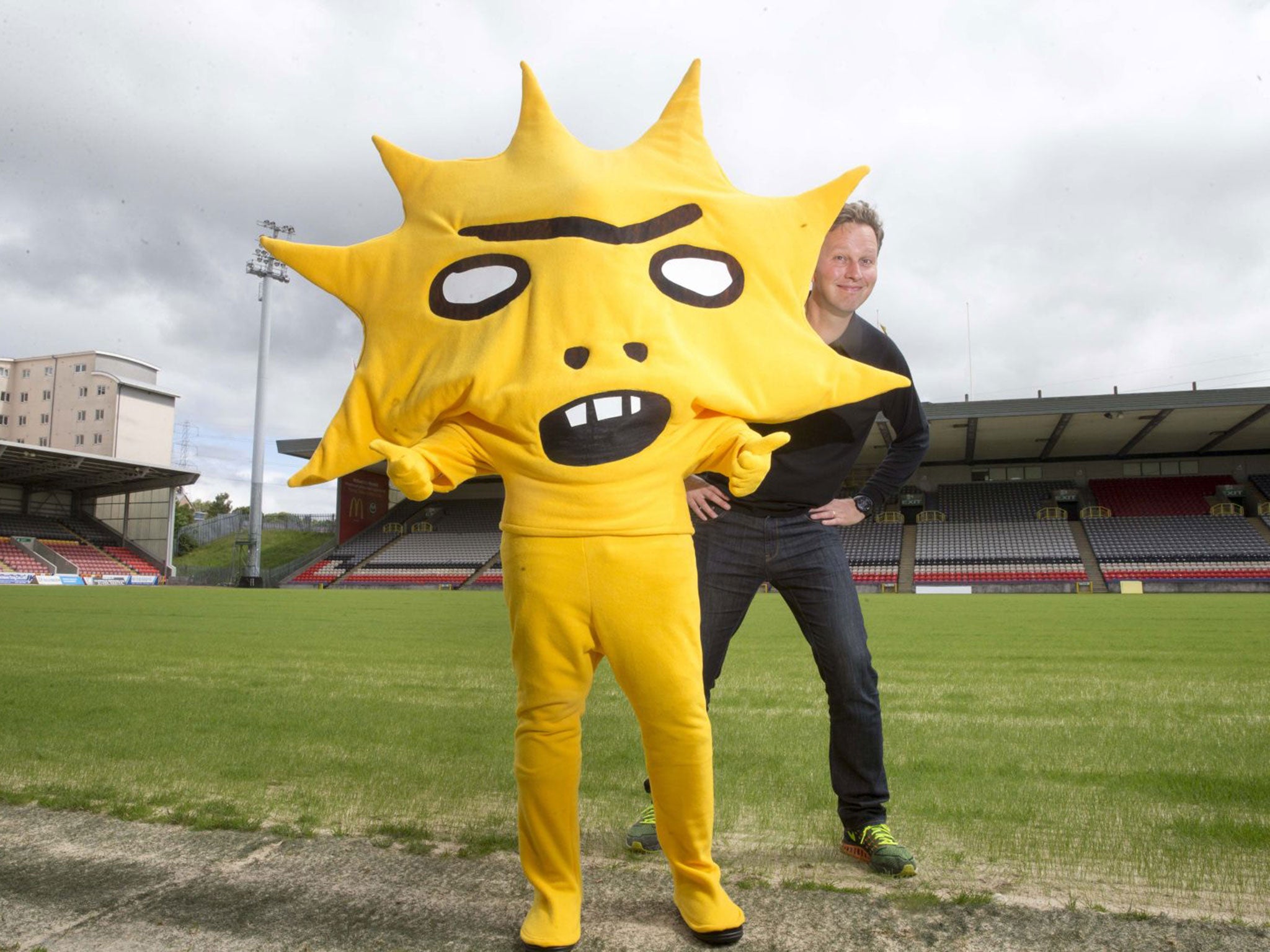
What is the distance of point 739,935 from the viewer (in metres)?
2.13

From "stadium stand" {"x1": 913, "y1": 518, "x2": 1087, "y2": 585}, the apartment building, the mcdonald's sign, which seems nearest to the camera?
"stadium stand" {"x1": 913, "y1": 518, "x2": 1087, "y2": 585}

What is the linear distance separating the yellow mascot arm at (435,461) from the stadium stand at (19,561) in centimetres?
3898

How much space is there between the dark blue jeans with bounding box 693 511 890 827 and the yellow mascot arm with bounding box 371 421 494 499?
0.92m

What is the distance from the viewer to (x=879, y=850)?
2648mm

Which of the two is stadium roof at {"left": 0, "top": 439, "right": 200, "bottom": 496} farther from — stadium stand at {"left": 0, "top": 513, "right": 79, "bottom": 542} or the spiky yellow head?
the spiky yellow head

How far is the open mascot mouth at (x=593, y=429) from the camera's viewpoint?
213 cm

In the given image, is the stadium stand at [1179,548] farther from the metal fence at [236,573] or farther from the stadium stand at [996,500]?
the metal fence at [236,573]

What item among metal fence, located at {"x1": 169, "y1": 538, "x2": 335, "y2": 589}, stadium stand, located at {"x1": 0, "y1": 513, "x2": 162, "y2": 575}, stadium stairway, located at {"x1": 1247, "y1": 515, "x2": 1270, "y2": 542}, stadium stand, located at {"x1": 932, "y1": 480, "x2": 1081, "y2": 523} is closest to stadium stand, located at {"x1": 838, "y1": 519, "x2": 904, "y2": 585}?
stadium stand, located at {"x1": 932, "y1": 480, "x2": 1081, "y2": 523}

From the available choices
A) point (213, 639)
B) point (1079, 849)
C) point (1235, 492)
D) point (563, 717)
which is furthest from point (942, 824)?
point (1235, 492)

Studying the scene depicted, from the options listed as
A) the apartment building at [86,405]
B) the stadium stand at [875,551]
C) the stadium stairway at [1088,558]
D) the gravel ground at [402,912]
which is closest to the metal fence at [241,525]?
the apartment building at [86,405]

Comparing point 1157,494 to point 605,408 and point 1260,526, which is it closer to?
point 1260,526

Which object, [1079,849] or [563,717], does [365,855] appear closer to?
[563,717]

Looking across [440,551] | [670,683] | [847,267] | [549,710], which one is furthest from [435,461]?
[440,551]

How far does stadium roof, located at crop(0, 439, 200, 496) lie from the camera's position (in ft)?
114
